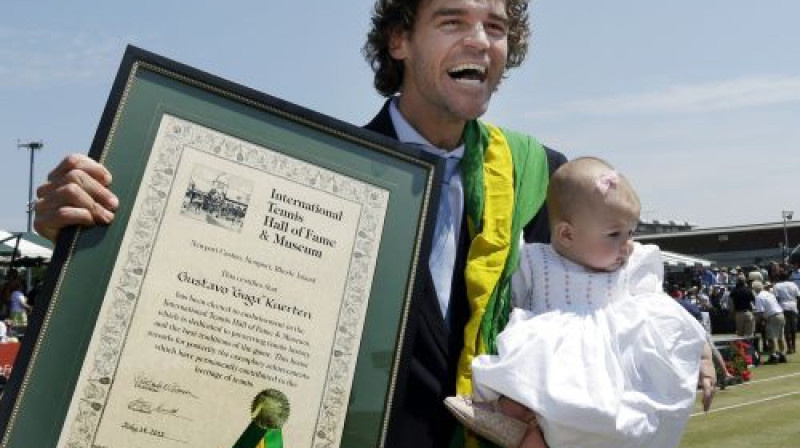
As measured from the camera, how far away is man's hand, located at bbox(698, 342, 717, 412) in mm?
2404

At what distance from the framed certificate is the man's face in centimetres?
40

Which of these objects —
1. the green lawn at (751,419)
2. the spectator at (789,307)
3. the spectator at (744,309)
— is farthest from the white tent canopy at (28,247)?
the spectator at (789,307)

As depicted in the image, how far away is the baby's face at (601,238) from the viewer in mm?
2295

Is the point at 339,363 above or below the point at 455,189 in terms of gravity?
below

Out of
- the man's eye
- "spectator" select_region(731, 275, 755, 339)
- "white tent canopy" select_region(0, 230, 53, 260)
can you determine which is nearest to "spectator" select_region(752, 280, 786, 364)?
"spectator" select_region(731, 275, 755, 339)

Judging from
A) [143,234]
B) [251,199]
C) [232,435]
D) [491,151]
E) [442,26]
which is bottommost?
[232,435]

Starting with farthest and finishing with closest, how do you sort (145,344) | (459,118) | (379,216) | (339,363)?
(459,118), (379,216), (339,363), (145,344)

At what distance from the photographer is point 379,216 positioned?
6.79ft

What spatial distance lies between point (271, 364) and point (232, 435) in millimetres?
168

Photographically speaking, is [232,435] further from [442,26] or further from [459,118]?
[442,26]

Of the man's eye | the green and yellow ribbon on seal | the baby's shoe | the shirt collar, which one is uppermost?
the man's eye

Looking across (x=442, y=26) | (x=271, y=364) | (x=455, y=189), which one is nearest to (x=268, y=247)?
(x=271, y=364)

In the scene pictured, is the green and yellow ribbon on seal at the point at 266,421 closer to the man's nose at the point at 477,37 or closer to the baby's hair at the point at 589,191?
the baby's hair at the point at 589,191

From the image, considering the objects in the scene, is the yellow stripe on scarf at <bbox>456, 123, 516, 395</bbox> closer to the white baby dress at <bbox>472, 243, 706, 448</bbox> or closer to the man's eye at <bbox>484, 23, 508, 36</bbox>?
the white baby dress at <bbox>472, 243, 706, 448</bbox>
